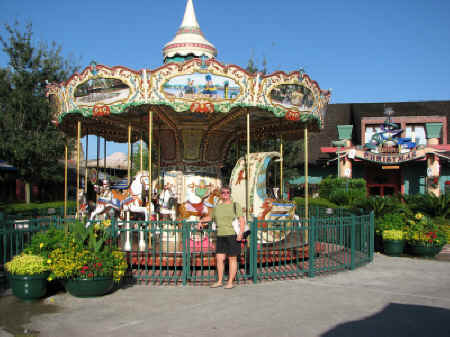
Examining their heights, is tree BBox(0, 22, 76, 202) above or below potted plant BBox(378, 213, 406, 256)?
above

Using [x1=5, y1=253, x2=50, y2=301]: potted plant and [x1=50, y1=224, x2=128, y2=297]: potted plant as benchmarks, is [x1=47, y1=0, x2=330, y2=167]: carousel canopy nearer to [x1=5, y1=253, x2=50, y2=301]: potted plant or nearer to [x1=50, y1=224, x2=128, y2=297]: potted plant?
[x1=50, y1=224, x2=128, y2=297]: potted plant

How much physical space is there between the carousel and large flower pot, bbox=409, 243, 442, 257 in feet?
10.7

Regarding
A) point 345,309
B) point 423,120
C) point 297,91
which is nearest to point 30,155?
point 297,91

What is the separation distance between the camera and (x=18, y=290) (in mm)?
6191

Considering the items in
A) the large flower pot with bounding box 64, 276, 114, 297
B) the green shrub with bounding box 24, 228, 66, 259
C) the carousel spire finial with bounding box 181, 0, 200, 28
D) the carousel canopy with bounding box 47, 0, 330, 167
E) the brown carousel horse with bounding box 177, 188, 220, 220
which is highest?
the carousel spire finial with bounding box 181, 0, 200, 28

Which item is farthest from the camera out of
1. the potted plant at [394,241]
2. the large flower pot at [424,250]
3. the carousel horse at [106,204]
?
the potted plant at [394,241]

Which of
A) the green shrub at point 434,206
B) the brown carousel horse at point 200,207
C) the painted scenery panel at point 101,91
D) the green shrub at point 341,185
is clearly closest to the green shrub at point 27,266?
the painted scenery panel at point 101,91

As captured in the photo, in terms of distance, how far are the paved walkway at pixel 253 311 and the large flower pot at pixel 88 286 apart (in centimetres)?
11

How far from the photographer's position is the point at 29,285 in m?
6.15

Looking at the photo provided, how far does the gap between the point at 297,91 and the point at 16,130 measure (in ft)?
61.3

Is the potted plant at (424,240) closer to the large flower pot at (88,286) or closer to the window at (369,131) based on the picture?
the large flower pot at (88,286)

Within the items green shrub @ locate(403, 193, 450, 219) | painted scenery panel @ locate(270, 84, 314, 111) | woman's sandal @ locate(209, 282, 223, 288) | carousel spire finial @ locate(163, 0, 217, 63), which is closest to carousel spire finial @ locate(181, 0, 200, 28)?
carousel spire finial @ locate(163, 0, 217, 63)

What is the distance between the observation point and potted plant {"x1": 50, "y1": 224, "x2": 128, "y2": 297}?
241 inches

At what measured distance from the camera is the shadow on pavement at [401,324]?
4887mm
